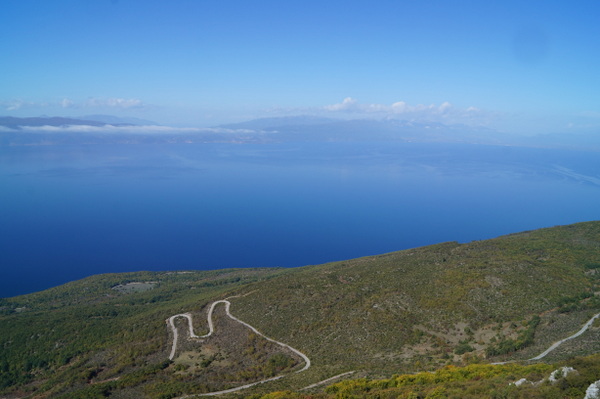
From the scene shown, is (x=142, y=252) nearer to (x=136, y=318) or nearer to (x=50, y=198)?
(x=136, y=318)

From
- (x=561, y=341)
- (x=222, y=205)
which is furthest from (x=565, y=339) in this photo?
(x=222, y=205)

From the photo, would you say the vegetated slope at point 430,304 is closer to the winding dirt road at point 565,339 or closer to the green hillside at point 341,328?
the green hillside at point 341,328

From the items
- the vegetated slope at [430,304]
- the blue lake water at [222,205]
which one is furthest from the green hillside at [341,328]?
the blue lake water at [222,205]

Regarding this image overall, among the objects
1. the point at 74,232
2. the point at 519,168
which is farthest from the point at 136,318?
the point at 519,168

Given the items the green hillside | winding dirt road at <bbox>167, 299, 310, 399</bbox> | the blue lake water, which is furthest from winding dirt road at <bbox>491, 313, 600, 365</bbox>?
the blue lake water

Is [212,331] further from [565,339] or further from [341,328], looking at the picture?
[565,339]

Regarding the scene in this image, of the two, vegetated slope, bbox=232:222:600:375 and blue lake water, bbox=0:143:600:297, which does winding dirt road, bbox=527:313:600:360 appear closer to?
vegetated slope, bbox=232:222:600:375
